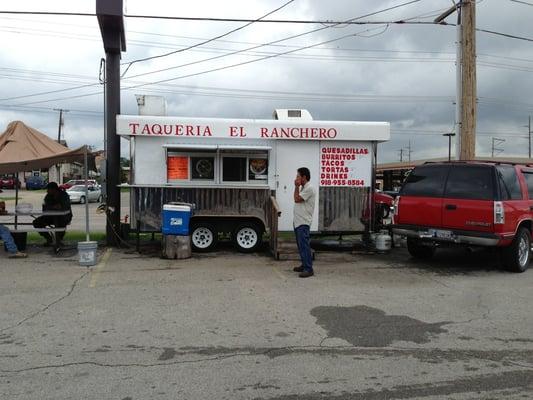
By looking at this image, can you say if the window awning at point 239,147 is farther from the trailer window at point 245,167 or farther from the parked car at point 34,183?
the parked car at point 34,183

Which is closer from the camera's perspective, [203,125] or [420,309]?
[420,309]

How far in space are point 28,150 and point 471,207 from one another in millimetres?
9135

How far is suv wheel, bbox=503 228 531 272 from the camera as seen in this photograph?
33.2ft

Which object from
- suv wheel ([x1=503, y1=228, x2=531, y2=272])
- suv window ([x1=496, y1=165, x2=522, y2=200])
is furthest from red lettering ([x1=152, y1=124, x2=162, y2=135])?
suv wheel ([x1=503, y1=228, x2=531, y2=272])

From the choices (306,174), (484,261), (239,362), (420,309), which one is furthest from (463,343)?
(484,261)

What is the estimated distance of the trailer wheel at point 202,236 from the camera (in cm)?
1197

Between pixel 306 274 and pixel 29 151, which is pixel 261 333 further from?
pixel 29 151

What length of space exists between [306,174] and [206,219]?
330 cm

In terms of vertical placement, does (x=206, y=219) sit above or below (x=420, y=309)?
above

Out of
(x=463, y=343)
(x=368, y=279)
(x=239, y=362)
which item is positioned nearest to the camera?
(x=239, y=362)

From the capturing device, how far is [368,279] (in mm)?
9422

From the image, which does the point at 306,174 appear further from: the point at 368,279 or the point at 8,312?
the point at 8,312

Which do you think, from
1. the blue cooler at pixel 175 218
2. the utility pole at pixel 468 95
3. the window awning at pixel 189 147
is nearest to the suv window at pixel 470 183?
the utility pole at pixel 468 95

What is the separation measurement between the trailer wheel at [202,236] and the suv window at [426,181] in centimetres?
412
